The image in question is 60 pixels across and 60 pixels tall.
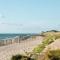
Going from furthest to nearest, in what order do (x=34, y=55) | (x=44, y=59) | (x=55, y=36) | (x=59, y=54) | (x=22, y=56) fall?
(x=55, y=36), (x=34, y=55), (x=22, y=56), (x=44, y=59), (x=59, y=54)

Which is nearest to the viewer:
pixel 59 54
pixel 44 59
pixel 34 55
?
pixel 59 54

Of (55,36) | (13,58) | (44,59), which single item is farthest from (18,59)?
(55,36)

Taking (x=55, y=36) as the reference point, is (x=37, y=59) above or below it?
below

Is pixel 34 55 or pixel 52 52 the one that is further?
pixel 34 55

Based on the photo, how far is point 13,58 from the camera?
133 inches

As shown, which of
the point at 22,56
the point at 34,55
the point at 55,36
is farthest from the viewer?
the point at 55,36

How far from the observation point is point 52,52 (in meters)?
Result: 2.93

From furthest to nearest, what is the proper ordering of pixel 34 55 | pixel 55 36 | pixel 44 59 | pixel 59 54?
pixel 55 36
pixel 34 55
pixel 44 59
pixel 59 54

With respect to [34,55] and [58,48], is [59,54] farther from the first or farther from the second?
[34,55]

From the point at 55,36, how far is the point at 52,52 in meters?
1.44

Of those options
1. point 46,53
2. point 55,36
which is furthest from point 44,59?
point 55,36

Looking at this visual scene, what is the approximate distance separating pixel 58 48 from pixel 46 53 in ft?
0.62

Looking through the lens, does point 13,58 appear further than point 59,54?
Yes

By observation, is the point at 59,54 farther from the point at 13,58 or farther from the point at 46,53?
the point at 13,58
